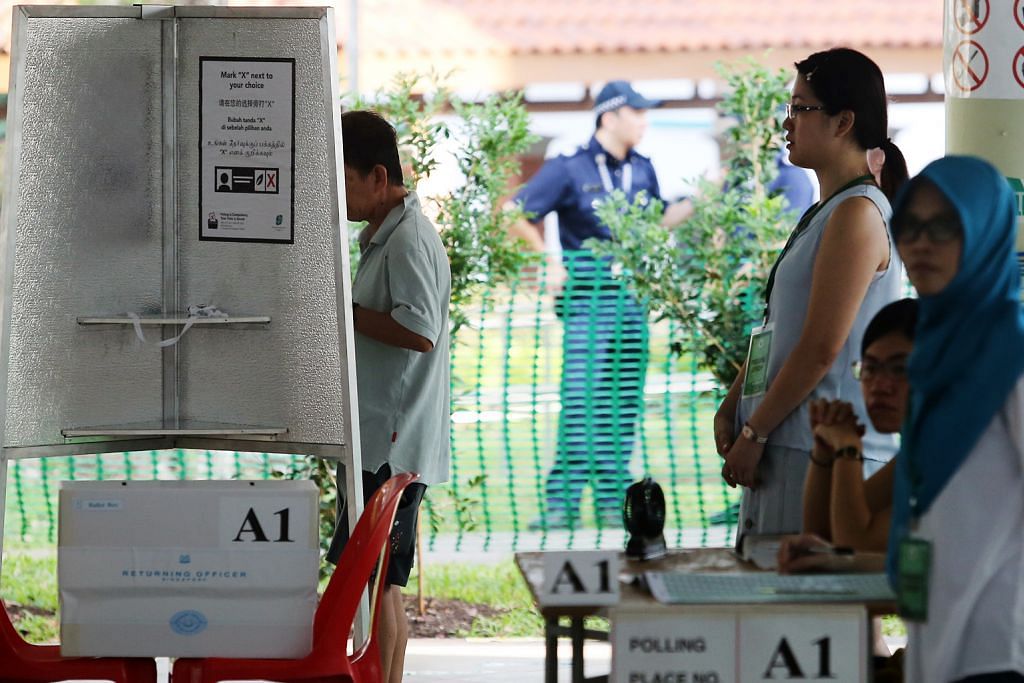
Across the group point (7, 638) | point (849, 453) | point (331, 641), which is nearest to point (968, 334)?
point (849, 453)

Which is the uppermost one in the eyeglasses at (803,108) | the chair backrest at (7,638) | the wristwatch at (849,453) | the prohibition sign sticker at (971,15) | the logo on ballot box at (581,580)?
the prohibition sign sticker at (971,15)

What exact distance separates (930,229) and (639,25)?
1011 cm

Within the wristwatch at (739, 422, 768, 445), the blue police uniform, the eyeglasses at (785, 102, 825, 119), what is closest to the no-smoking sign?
the eyeglasses at (785, 102, 825, 119)

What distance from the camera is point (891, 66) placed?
1136 centimetres

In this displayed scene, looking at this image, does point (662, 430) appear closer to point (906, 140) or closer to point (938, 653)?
point (938, 653)

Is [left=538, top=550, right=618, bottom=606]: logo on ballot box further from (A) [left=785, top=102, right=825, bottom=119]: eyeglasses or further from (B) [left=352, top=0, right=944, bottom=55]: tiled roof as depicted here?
(B) [left=352, top=0, right=944, bottom=55]: tiled roof

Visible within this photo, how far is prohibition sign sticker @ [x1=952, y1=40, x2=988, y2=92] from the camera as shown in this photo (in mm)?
3150

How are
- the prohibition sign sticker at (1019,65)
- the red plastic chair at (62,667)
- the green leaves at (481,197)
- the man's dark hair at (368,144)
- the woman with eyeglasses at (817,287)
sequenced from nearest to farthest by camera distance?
the woman with eyeglasses at (817,287)
the red plastic chair at (62,667)
the prohibition sign sticker at (1019,65)
the man's dark hair at (368,144)
the green leaves at (481,197)

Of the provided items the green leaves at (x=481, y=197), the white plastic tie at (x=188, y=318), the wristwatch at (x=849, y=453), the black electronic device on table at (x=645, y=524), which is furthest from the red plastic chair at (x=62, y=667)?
the green leaves at (x=481, y=197)

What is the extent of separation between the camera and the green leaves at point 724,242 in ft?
17.6

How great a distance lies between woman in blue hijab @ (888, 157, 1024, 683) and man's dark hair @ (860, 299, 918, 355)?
96mm

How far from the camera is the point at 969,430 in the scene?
6.65 ft

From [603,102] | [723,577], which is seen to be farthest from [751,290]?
[723,577]

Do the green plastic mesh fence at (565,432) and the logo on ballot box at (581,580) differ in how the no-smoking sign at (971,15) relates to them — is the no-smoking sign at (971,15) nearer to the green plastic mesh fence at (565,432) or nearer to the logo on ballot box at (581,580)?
the logo on ballot box at (581,580)
